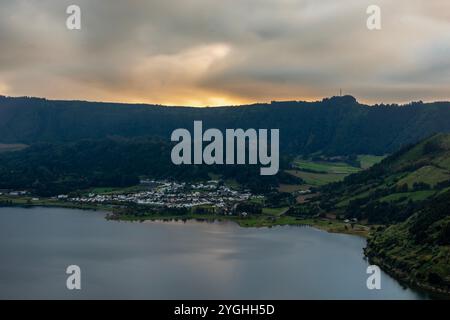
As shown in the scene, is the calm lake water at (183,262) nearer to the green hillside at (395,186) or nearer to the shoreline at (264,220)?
the shoreline at (264,220)

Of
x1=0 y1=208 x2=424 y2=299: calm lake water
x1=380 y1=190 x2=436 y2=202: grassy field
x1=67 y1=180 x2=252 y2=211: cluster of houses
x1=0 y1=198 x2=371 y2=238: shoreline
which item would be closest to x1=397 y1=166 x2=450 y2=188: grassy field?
x1=380 y1=190 x2=436 y2=202: grassy field

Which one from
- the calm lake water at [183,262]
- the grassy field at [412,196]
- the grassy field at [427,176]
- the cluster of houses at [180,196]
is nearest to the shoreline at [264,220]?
the calm lake water at [183,262]

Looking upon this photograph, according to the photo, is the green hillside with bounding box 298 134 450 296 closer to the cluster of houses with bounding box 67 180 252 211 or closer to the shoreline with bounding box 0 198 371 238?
the shoreline with bounding box 0 198 371 238

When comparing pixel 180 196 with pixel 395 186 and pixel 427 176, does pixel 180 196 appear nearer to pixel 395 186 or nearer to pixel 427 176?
pixel 395 186

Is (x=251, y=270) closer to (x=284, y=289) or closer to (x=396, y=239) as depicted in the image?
(x=284, y=289)

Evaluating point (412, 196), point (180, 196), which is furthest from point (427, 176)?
point (180, 196)

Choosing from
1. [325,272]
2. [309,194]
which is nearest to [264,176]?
[309,194]
